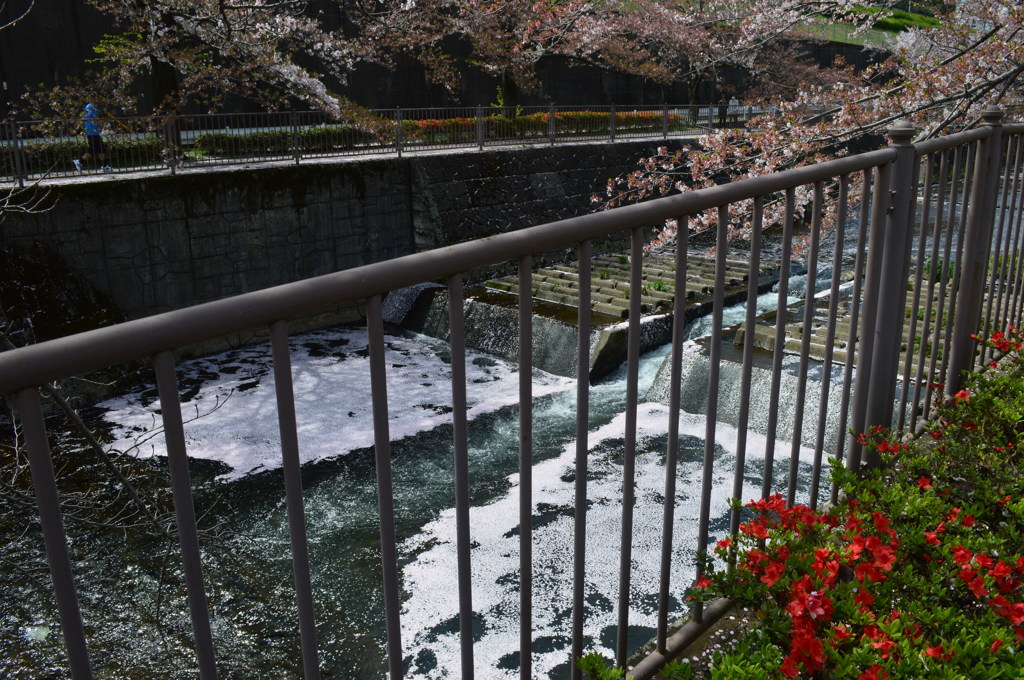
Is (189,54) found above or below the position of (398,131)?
above

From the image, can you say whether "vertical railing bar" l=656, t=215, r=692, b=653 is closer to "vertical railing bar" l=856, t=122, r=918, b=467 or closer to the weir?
"vertical railing bar" l=856, t=122, r=918, b=467

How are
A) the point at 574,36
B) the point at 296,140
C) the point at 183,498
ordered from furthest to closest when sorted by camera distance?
the point at 574,36
the point at 296,140
the point at 183,498

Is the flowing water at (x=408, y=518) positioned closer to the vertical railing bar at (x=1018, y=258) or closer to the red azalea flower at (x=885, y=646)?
the vertical railing bar at (x=1018, y=258)

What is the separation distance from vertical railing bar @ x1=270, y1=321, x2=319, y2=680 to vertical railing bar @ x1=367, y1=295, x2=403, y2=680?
11cm

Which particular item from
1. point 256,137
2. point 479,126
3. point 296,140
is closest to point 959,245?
point 296,140

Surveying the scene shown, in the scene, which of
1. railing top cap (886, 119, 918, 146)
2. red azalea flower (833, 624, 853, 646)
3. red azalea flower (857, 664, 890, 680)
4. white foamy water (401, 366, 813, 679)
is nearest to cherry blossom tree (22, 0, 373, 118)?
white foamy water (401, 366, 813, 679)

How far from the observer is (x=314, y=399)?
398 inches

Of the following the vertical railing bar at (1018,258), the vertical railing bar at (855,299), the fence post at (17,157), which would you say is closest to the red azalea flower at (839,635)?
the vertical railing bar at (855,299)

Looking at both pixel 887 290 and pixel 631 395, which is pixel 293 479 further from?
pixel 887 290

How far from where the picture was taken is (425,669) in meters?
5.15

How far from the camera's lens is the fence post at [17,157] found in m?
10.2

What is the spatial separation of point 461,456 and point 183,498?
45cm

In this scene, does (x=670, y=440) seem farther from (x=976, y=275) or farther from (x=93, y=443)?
(x=93, y=443)

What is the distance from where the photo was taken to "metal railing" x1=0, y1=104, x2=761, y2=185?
1075 centimetres
